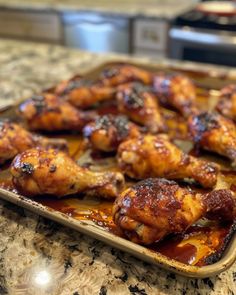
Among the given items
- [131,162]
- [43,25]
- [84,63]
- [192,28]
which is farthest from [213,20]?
[131,162]

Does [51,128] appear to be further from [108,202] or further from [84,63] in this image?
[84,63]

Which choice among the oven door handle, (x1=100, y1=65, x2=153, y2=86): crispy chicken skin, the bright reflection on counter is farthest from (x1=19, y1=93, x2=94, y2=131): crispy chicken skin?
the oven door handle

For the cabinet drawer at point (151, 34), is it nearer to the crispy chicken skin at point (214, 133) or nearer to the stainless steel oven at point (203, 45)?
the stainless steel oven at point (203, 45)

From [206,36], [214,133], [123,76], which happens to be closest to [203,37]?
[206,36]

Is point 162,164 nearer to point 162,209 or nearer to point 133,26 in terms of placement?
point 162,209

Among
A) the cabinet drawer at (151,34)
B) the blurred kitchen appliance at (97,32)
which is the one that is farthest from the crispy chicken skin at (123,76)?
the blurred kitchen appliance at (97,32)

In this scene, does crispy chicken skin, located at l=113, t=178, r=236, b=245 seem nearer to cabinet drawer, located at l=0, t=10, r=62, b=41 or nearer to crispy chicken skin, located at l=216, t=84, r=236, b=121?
crispy chicken skin, located at l=216, t=84, r=236, b=121
